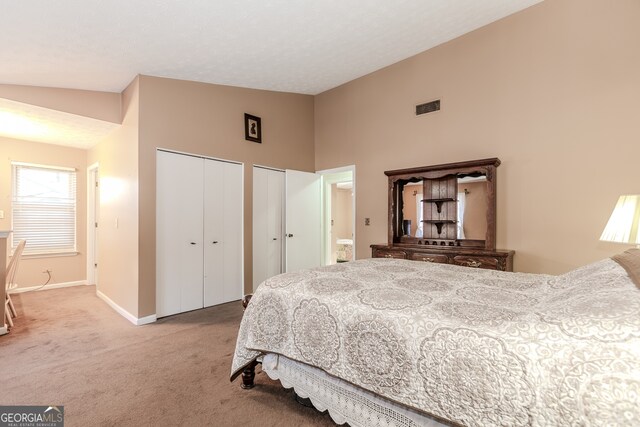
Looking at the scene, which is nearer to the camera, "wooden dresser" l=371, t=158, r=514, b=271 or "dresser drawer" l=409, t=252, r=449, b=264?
"wooden dresser" l=371, t=158, r=514, b=271

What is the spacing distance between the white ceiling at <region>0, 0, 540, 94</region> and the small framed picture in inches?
20.6

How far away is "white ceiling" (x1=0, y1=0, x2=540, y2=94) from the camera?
7.63ft

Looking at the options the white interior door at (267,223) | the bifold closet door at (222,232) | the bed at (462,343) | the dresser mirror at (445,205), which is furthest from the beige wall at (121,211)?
the dresser mirror at (445,205)

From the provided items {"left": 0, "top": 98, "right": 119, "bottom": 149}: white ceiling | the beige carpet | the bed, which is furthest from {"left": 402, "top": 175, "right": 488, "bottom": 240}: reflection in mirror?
{"left": 0, "top": 98, "right": 119, "bottom": 149}: white ceiling

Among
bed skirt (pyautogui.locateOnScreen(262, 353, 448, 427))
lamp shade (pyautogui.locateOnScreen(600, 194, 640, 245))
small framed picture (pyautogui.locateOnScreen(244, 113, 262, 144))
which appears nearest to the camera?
bed skirt (pyautogui.locateOnScreen(262, 353, 448, 427))

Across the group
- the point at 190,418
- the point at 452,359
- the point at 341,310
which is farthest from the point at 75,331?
the point at 452,359

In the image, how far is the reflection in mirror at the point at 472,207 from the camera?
10.8 ft

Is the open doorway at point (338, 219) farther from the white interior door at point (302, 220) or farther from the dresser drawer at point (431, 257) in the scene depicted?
the dresser drawer at point (431, 257)

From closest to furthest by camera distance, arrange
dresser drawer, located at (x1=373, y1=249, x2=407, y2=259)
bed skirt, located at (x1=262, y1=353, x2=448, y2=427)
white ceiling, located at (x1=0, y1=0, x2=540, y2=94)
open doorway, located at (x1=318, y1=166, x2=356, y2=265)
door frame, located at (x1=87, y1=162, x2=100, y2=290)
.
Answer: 1. bed skirt, located at (x1=262, y1=353, x2=448, y2=427)
2. white ceiling, located at (x1=0, y1=0, x2=540, y2=94)
3. dresser drawer, located at (x1=373, y1=249, x2=407, y2=259)
4. door frame, located at (x1=87, y1=162, x2=100, y2=290)
5. open doorway, located at (x1=318, y1=166, x2=356, y2=265)

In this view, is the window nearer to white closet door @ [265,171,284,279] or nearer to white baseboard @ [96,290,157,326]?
white baseboard @ [96,290,157,326]

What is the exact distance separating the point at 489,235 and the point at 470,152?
1.02m

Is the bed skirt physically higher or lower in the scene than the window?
lower

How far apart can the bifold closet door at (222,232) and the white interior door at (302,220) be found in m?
0.80

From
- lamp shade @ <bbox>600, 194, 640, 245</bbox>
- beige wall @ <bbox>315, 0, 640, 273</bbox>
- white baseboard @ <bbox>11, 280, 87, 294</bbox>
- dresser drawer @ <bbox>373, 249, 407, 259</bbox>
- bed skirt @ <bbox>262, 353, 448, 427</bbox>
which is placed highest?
beige wall @ <bbox>315, 0, 640, 273</bbox>
